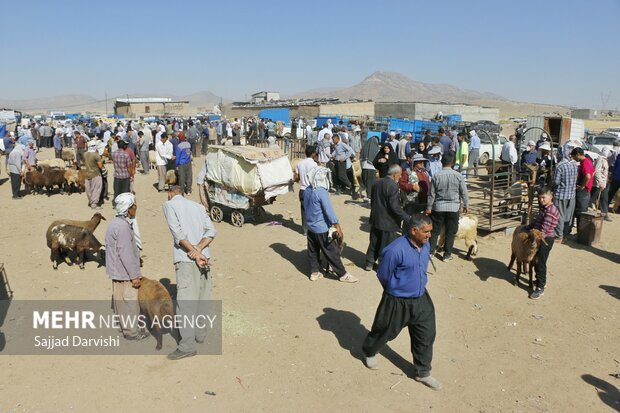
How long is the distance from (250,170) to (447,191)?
4117 millimetres

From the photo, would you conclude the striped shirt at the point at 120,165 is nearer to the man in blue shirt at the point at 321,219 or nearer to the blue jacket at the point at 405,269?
the man in blue shirt at the point at 321,219

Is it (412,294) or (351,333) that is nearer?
(412,294)

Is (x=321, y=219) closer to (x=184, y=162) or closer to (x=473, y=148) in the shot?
(x=184, y=162)

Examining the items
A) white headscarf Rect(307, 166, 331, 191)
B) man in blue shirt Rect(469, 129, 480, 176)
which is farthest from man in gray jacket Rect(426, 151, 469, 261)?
man in blue shirt Rect(469, 129, 480, 176)

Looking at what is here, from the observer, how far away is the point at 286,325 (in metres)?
5.94

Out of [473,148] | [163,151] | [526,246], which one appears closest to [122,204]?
[526,246]

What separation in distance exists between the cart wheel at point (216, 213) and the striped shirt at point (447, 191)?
4940 millimetres

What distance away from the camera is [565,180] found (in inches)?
362

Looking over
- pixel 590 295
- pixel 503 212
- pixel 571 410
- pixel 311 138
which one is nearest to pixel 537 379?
pixel 571 410

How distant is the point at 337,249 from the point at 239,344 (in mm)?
2333

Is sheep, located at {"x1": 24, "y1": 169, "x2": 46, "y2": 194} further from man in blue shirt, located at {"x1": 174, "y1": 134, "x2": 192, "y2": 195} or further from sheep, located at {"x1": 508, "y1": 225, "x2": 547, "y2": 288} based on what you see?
sheep, located at {"x1": 508, "y1": 225, "x2": 547, "y2": 288}

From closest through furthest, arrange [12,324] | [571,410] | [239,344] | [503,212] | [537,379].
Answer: [571,410] → [537,379] → [239,344] → [12,324] → [503,212]

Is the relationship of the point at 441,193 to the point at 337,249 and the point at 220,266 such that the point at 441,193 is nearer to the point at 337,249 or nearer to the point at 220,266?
the point at 337,249

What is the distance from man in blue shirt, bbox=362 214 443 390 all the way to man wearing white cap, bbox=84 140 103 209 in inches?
386
